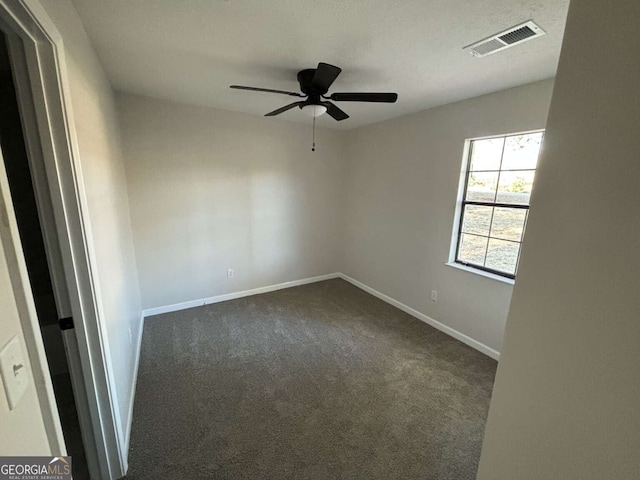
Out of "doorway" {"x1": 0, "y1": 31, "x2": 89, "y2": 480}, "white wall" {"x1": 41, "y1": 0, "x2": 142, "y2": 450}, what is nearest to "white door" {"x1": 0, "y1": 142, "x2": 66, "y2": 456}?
"white wall" {"x1": 41, "y1": 0, "x2": 142, "y2": 450}

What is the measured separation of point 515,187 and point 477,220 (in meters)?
0.46

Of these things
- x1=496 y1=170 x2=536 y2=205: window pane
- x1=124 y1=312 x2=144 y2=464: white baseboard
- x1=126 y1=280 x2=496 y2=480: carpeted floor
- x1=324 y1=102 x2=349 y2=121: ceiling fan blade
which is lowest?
x1=126 y1=280 x2=496 y2=480: carpeted floor

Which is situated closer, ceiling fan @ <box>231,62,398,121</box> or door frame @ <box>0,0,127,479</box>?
door frame @ <box>0,0,127,479</box>

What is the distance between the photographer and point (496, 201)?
2.62 meters

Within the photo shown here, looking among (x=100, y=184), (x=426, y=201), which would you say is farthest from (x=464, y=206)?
(x=100, y=184)

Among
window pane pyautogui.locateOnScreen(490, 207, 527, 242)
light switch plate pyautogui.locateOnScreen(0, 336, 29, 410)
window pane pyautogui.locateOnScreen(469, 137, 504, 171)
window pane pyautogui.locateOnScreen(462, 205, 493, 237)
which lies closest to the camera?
light switch plate pyautogui.locateOnScreen(0, 336, 29, 410)

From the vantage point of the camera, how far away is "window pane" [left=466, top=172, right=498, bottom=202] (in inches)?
104

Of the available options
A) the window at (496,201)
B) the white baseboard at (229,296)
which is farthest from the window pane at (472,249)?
the white baseboard at (229,296)

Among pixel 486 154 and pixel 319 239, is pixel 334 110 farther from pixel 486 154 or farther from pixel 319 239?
pixel 319 239

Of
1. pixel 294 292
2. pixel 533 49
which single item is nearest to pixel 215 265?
pixel 294 292

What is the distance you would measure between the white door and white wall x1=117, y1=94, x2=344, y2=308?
271 centimetres

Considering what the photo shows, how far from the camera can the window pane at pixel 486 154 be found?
8.50ft

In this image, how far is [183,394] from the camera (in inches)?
81.7

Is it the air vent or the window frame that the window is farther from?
the air vent
